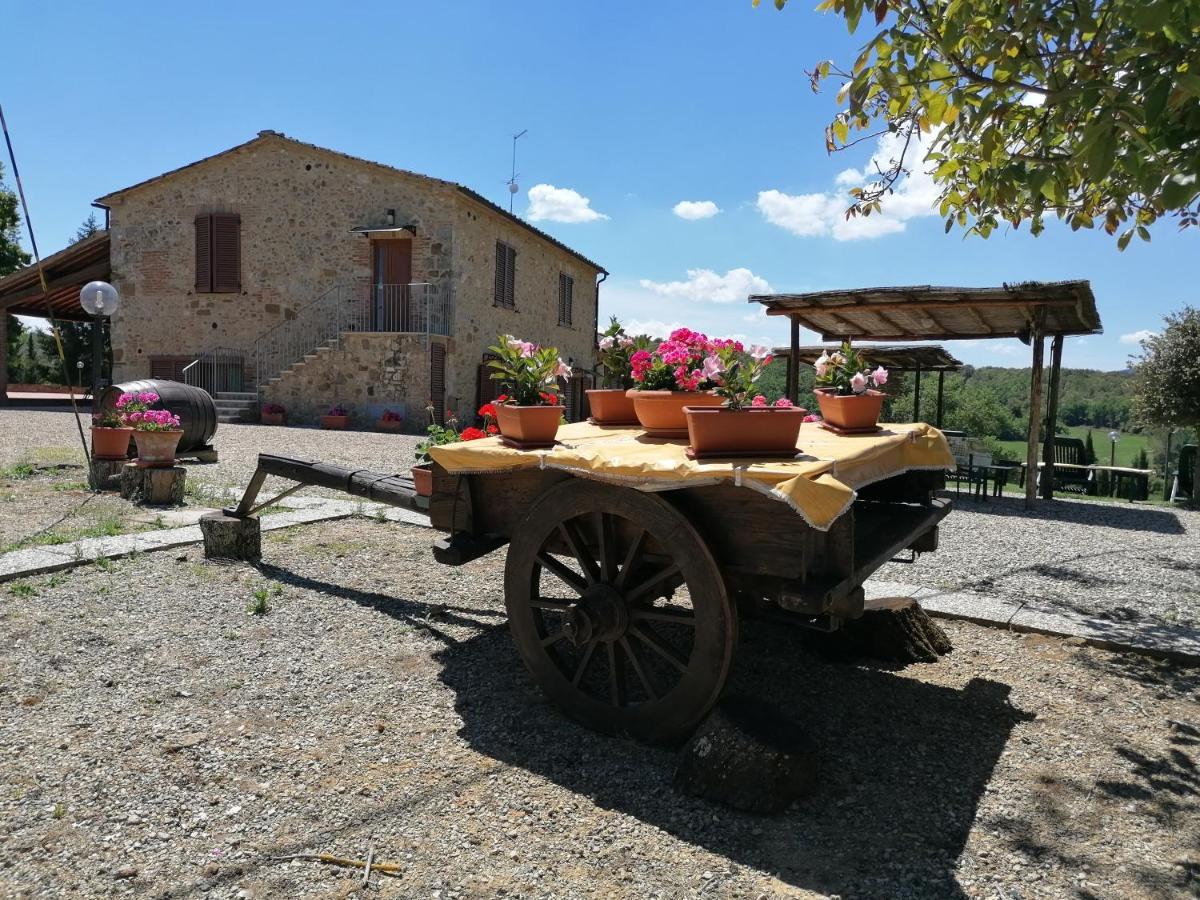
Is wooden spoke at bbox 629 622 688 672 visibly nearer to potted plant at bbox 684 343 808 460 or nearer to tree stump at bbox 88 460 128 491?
potted plant at bbox 684 343 808 460

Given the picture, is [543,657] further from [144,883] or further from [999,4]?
[999,4]

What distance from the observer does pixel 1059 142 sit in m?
3.70

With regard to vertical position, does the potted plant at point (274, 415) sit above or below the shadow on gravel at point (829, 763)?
above

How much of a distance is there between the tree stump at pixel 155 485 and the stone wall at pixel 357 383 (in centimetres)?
956

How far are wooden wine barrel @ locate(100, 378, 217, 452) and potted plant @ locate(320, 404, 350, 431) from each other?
20.4 ft

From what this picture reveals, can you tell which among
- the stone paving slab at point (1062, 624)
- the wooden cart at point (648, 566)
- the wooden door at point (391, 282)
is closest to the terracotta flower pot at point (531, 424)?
the wooden cart at point (648, 566)

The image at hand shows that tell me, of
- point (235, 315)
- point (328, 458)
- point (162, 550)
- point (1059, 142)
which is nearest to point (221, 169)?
point (235, 315)

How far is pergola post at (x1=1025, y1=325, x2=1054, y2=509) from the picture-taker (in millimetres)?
9539

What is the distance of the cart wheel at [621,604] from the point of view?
252cm

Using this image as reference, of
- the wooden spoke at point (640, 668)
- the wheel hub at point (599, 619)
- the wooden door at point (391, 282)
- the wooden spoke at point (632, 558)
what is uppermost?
the wooden door at point (391, 282)

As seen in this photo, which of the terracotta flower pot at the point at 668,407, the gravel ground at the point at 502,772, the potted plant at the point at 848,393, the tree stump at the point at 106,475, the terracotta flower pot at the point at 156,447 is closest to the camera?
the gravel ground at the point at 502,772

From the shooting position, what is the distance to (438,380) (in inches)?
685

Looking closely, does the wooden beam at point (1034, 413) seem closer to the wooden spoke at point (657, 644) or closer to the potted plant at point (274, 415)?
the wooden spoke at point (657, 644)

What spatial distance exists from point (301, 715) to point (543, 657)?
3.22 ft
